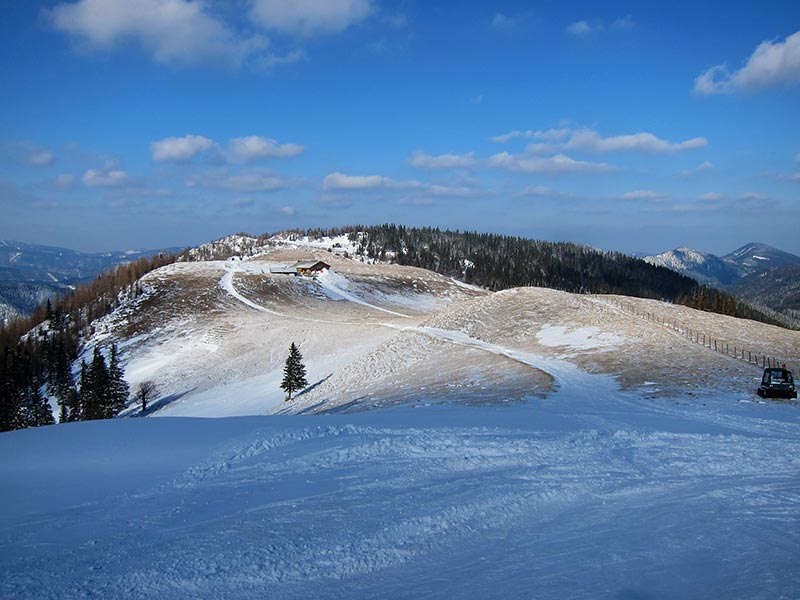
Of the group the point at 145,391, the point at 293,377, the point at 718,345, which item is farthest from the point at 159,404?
the point at 718,345

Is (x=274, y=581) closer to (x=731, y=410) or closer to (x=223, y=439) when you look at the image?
(x=223, y=439)

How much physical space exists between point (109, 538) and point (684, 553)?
8.62m

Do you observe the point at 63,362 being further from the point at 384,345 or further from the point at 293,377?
the point at 384,345

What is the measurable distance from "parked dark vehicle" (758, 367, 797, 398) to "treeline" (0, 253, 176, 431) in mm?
54732

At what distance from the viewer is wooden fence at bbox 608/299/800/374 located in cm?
3758

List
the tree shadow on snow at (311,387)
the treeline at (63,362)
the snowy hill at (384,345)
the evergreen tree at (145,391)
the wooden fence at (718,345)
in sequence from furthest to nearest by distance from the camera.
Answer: the evergreen tree at (145,391)
the treeline at (63,362)
the tree shadow on snow at (311,387)
the wooden fence at (718,345)
the snowy hill at (384,345)

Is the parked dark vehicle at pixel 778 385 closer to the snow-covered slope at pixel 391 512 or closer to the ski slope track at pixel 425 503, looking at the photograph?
the ski slope track at pixel 425 503

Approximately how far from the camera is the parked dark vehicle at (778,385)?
954 inches

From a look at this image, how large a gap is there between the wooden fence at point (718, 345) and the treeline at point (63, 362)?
188 feet

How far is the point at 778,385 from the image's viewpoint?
2436 centimetres

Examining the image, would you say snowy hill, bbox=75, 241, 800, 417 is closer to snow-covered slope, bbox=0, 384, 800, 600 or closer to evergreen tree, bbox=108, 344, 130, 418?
evergreen tree, bbox=108, 344, 130, 418

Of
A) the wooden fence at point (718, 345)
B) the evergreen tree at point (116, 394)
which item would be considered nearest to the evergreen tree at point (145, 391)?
the evergreen tree at point (116, 394)

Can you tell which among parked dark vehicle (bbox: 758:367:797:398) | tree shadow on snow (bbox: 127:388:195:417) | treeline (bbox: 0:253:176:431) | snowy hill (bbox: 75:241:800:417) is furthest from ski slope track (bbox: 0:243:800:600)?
treeline (bbox: 0:253:176:431)

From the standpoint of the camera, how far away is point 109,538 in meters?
7.86
